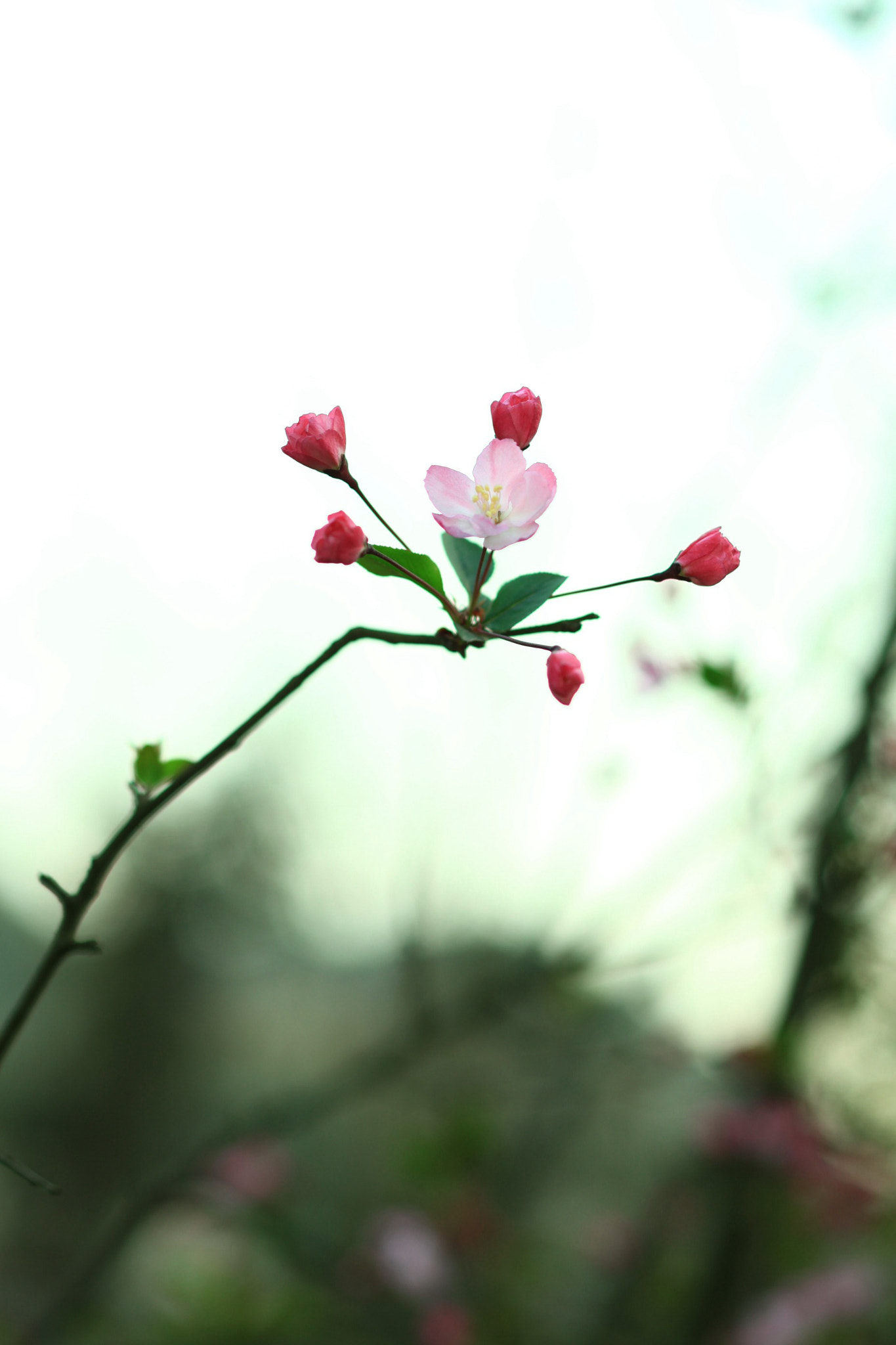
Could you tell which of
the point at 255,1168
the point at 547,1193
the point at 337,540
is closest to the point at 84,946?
the point at 337,540

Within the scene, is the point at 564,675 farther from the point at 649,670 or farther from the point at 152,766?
the point at 649,670

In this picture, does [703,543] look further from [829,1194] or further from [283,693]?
[829,1194]

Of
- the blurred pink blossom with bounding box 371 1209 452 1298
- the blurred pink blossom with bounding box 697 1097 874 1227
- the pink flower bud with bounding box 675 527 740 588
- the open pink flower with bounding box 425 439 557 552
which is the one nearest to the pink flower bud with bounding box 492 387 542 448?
the open pink flower with bounding box 425 439 557 552

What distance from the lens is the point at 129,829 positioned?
1.32 ft

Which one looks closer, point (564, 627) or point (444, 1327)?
point (564, 627)

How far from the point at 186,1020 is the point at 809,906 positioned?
7287 mm

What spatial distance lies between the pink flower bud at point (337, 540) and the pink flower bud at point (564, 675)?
4.5 inches

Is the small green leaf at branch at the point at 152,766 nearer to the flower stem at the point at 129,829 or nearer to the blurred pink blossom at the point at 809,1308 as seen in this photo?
the flower stem at the point at 129,829

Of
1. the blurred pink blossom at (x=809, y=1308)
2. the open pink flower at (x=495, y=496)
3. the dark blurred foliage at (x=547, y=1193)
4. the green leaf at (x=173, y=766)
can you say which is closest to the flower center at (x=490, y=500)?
the open pink flower at (x=495, y=496)

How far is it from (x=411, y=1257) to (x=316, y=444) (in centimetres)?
271

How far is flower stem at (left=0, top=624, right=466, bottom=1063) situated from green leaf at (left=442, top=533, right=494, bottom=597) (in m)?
0.08

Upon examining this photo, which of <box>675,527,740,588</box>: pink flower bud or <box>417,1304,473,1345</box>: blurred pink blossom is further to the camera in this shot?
<box>417,1304,473,1345</box>: blurred pink blossom

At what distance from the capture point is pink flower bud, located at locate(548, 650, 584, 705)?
462mm

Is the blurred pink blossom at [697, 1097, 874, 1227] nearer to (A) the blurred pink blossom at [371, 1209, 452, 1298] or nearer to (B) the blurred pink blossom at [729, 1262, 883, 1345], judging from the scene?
(B) the blurred pink blossom at [729, 1262, 883, 1345]
